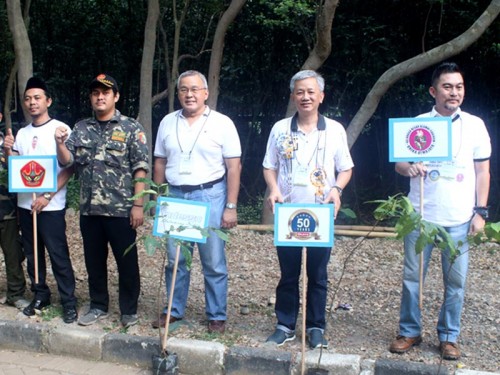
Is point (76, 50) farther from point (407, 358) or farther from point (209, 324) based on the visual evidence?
point (407, 358)

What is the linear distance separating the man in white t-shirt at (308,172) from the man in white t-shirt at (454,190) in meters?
0.48

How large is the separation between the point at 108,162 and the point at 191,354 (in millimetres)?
1380

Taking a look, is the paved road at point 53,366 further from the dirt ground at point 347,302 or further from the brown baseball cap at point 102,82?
the brown baseball cap at point 102,82

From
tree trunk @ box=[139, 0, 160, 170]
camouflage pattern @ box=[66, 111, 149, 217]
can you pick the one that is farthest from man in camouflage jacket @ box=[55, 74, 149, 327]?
tree trunk @ box=[139, 0, 160, 170]

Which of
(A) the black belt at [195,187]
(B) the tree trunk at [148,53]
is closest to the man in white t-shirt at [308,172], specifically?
(A) the black belt at [195,187]

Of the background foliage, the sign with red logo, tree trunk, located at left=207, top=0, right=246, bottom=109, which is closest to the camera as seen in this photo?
the sign with red logo

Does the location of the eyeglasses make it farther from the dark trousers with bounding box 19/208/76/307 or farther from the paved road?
the paved road

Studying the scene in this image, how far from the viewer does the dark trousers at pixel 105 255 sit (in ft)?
13.5

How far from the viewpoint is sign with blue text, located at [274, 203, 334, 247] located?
11.6 feet

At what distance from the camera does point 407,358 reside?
373cm

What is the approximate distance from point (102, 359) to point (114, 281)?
1.38 metres

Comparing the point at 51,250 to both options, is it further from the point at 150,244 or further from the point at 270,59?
the point at 270,59

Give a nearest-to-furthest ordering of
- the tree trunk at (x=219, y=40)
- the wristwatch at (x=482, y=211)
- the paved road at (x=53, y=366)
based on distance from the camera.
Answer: the wristwatch at (x=482, y=211)
the paved road at (x=53, y=366)
the tree trunk at (x=219, y=40)

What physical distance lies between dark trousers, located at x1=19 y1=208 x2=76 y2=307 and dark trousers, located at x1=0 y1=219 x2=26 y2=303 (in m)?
Result: 0.15
